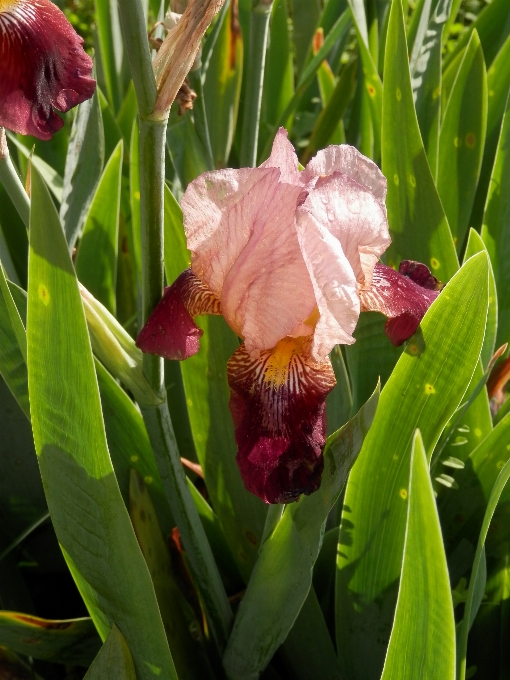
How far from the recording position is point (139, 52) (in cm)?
56

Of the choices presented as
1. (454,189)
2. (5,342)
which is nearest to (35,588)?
(5,342)

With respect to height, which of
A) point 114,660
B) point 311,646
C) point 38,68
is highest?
point 38,68

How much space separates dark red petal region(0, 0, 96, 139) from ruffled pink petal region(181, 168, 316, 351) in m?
0.14

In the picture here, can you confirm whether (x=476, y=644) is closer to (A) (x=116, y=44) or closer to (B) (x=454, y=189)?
(B) (x=454, y=189)

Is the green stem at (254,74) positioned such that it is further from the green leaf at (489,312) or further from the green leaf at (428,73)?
the green leaf at (489,312)

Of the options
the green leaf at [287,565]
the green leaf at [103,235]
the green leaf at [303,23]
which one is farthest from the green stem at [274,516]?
the green leaf at [303,23]

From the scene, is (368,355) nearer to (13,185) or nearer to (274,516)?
(274,516)

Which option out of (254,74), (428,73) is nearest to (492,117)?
(428,73)

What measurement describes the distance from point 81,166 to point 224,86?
0.41m

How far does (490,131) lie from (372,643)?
3.00ft

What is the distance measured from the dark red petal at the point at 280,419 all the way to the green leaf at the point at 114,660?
0.74 ft

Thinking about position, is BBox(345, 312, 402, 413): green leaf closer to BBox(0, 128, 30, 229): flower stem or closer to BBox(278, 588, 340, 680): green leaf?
BBox(278, 588, 340, 680): green leaf

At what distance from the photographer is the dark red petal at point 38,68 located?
59 centimetres

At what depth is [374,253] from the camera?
2.04ft
